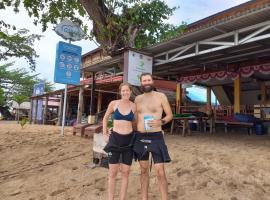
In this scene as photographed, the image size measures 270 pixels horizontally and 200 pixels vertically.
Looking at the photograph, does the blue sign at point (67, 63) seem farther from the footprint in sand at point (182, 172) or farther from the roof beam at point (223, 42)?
the footprint in sand at point (182, 172)

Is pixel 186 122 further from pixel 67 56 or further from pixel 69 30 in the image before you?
pixel 69 30

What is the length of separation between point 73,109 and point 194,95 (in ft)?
40.7

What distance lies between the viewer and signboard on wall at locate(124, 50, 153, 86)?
8.82 meters

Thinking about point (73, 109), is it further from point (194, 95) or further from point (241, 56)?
point (241, 56)

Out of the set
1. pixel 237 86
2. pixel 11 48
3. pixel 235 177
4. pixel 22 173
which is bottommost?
pixel 22 173

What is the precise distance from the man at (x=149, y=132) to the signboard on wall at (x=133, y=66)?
16.0 ft

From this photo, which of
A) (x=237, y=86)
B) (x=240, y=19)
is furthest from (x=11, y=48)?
(x=240, y=19)

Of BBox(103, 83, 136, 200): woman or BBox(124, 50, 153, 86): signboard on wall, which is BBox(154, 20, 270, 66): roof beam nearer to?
BBox(124, 50, 153, 86): signboard on wall

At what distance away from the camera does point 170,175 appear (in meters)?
5.27

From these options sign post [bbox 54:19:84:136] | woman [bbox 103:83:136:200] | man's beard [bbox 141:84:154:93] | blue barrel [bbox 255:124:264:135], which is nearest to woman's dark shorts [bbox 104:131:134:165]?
woman [bbox 103:83:136:200]

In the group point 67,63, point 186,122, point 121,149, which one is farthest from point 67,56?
point 121,149

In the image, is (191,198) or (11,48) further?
(11,48)

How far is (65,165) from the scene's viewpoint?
668cm

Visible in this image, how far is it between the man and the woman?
0.12 meters
